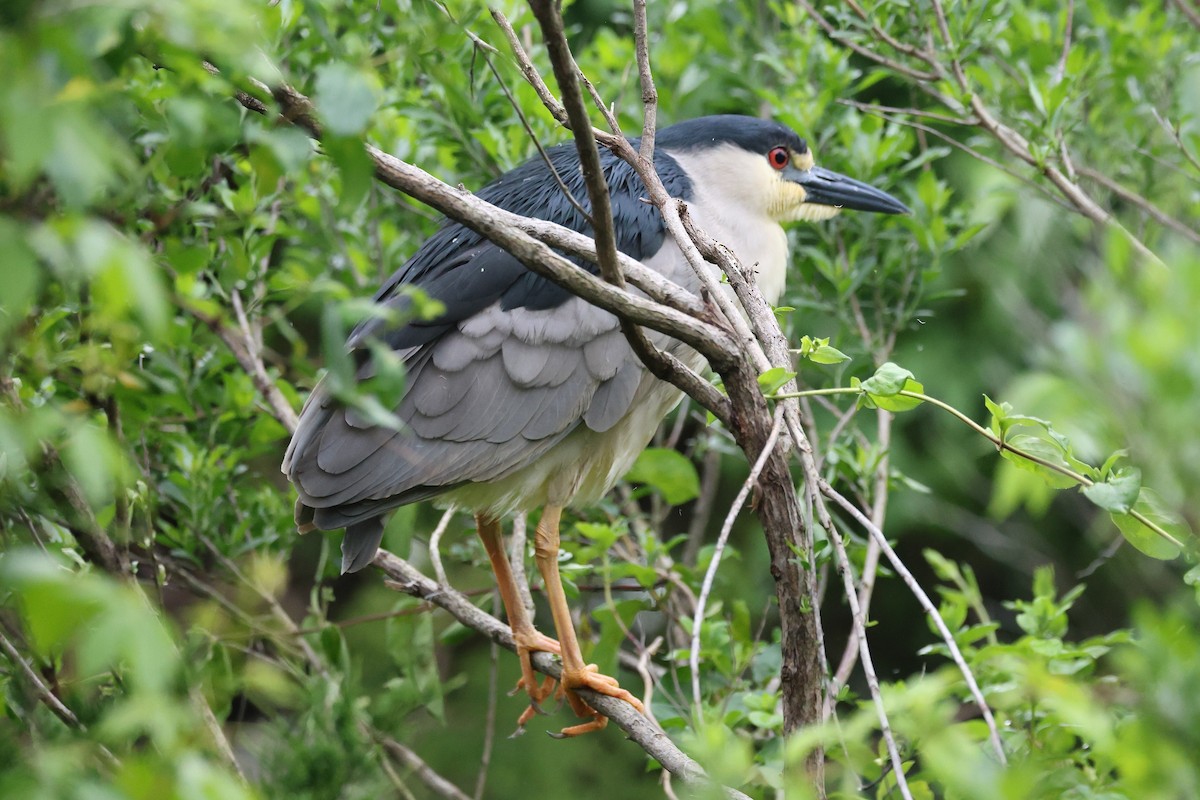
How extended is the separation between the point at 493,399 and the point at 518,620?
55 cm

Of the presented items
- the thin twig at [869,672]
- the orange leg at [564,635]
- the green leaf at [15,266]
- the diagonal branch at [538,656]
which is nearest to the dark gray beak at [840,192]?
the orange leg at [564,635]

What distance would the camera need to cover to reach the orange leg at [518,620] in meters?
2.82

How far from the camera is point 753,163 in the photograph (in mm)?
3213

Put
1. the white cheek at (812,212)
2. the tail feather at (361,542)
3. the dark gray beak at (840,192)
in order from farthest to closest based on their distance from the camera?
the white cheek at (812,212) < the dark gray beak at (840,192) < the tail feather at (361,542)

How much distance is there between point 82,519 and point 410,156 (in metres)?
1.56

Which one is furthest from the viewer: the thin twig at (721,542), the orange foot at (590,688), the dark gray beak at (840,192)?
the dark gray beak at (840,192)

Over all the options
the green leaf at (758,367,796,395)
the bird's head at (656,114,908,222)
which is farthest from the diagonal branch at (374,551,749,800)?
the bird's head at (656,114,908,222)

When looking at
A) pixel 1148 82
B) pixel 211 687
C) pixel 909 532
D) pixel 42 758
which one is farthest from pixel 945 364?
pixel 42 758

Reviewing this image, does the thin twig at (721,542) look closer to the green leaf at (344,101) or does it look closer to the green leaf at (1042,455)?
the green leaf at (1042,455)

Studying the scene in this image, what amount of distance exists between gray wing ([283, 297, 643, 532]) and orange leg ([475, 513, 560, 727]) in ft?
1.01

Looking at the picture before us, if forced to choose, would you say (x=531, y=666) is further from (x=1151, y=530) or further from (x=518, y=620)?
(x=1151, y=530)

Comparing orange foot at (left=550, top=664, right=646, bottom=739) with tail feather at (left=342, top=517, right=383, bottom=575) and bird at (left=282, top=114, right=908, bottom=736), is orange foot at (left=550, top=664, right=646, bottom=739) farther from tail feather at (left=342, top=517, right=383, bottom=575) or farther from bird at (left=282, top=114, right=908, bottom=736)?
tail feather at (left=342, top=517, right=383, bottom=575)

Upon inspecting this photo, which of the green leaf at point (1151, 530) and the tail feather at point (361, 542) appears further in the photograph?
the tail feather at point (361, 542)

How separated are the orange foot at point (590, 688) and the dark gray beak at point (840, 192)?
4.32ft
